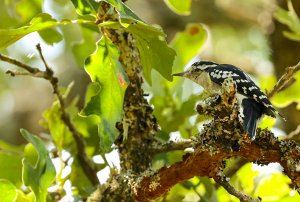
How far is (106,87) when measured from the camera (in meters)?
1.53

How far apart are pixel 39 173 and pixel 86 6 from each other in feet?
1.35

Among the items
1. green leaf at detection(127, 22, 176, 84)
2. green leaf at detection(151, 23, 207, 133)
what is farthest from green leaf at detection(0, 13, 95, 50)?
green leaf at detection(151, 23, 207, 133)

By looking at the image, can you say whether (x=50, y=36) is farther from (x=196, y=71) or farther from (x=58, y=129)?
(x=196, y=71)

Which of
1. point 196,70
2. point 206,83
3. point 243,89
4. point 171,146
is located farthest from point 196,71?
point 171,146

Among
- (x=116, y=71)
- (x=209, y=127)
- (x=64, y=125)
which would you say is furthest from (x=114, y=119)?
(x=64, y=125)

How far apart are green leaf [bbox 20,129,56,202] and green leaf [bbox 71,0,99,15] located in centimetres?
33

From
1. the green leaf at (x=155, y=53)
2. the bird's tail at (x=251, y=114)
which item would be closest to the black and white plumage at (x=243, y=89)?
the bird's tail at (x=251, y=114)

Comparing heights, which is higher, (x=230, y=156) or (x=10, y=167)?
(x=230, y=156)

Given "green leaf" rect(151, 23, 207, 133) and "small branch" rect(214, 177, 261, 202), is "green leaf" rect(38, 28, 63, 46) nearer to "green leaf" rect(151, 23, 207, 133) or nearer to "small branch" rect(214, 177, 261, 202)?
"green leaf" rect(151, 23, 207, 133)

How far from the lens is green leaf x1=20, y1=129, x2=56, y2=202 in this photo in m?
1.58

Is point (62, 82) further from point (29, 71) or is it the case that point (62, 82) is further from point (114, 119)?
point (114, 119)

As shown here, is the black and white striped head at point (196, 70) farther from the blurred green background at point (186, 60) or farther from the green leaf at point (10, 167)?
the green leaf at point (10, 167)

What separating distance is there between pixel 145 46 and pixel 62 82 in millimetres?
1832

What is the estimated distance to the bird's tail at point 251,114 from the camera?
142 centimetres
